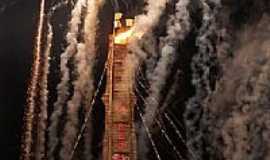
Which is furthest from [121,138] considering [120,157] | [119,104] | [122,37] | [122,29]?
[122,29]

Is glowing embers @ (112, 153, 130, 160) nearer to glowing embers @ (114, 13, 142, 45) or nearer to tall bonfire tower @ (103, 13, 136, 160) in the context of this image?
tall bonfire tower @ (103, 13, 136, 160)

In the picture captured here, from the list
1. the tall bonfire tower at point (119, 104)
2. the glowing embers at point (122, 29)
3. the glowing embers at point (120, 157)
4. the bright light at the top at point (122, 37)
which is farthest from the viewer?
the glowing embers at point (120, 157)

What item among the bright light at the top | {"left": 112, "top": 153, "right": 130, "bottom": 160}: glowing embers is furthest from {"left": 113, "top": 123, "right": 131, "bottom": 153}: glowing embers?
the bright light at the top

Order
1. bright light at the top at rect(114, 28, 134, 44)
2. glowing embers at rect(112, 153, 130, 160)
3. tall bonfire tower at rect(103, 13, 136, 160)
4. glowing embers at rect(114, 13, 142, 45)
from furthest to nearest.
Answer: glowing embers at rect(112, 153, 130, 160), tall bonfire tower at rect(103, 13, 136, 160), bright light at the top at rect(114, 28, 134, 44), glowing embers at rect(114, 13, 142, 45)

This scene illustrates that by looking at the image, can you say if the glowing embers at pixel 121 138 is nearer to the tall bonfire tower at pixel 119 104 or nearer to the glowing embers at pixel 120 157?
the tall bonfire tower at pixel 119 104

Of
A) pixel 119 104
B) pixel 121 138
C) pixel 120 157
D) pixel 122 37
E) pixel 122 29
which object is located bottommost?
pixel 120 157

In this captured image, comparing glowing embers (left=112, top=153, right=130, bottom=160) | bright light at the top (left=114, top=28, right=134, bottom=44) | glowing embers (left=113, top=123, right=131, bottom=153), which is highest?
bright light at the top (left=114, top=28, right=134, bottom=44)

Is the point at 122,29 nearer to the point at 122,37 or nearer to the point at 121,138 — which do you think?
the point at 122,37

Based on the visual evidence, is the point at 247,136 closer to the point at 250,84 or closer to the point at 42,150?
the point at 250,84

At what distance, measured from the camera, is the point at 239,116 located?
17891mm

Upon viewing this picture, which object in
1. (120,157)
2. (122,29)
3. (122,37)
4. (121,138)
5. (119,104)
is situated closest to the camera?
(122,37)

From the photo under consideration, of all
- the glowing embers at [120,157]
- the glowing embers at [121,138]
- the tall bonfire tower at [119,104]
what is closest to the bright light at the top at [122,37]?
the tall bonfire tower at [119,104]

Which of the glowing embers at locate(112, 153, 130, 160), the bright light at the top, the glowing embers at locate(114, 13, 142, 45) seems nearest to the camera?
the glowing embers at locate(114, 13, 142, 45)

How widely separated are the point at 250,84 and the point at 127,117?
20.5 ft
